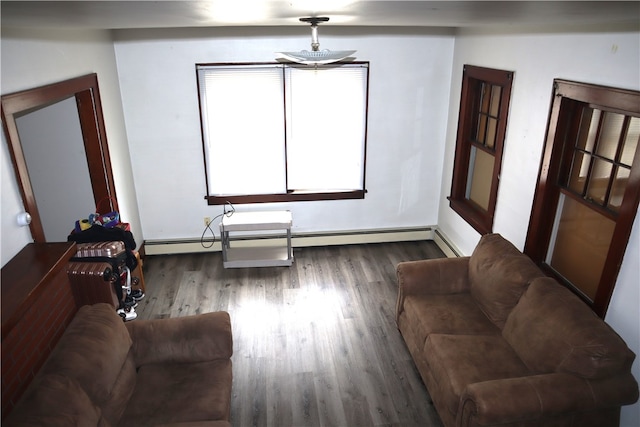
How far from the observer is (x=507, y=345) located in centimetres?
285

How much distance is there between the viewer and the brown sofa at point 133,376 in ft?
6.70

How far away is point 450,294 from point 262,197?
2359mm

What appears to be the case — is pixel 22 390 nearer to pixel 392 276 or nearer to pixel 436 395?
pixel 436 395

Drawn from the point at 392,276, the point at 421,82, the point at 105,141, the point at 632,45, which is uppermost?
the point at 632,45

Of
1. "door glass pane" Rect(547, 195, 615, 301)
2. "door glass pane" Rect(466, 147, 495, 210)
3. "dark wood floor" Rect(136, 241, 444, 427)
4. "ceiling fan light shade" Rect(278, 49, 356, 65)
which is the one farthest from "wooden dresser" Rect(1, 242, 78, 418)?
"door glass pane" Rect(466, 147, 495, 210)

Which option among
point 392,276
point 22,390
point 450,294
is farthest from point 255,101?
point 22,390

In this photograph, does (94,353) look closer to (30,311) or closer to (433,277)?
(30,311)

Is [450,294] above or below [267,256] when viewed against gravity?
above

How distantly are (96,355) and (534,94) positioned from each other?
135 inches

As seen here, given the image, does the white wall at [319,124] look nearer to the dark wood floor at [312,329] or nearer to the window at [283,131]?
the window at [283,131]

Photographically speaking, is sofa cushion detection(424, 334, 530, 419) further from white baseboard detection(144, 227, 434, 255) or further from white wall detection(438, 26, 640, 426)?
white baseboard detection(144, 227, 434, 255)

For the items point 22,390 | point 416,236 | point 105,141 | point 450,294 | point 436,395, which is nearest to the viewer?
point 22,390

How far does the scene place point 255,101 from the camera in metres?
4.59

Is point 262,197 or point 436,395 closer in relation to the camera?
point 436,395
